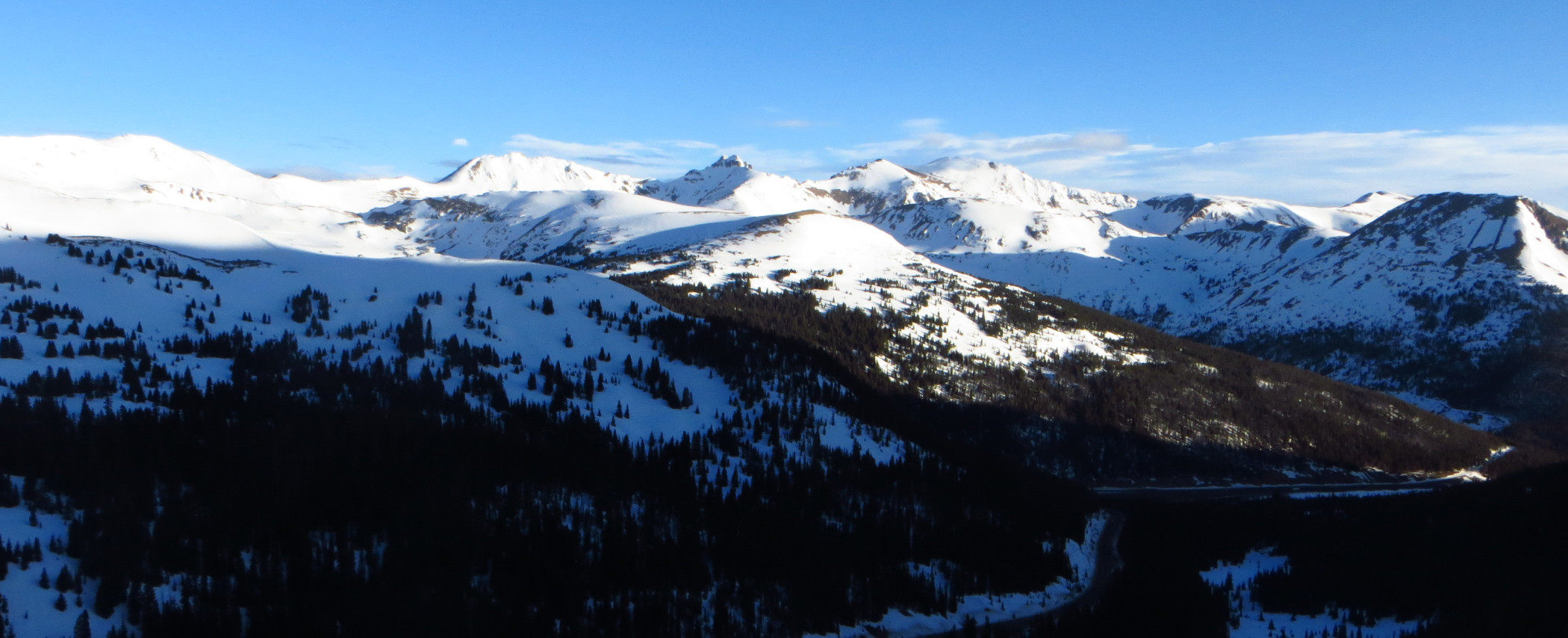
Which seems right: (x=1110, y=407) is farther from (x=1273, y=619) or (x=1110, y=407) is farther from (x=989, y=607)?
(x=1273, y=619)

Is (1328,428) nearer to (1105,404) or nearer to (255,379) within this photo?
(1105,404)

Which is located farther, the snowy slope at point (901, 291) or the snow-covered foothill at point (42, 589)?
the snowy slope at point (901, 291)

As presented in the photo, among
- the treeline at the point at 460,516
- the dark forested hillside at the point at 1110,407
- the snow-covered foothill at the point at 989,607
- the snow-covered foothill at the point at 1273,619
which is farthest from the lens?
Result: the dark forested hillside at the point at 1110,407

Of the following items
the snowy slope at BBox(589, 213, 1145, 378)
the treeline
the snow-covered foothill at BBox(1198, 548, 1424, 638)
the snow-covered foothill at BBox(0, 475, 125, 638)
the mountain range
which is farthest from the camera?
the snowy slope at BBox(589, 213, 1145, 378)

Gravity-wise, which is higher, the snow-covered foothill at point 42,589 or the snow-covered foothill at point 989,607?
the snow-covered foothill at point 42,589

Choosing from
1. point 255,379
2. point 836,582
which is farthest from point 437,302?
point 836,582

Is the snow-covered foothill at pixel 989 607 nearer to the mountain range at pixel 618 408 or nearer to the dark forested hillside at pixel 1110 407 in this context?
the mountain range at pixel 618 408

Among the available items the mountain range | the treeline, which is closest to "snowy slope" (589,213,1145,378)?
the mountain range

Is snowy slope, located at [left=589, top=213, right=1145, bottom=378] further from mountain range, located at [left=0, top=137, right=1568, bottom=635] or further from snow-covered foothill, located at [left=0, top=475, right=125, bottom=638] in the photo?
snow-covered foothill, located at [left=0, top=475, right=125, bottom=638]

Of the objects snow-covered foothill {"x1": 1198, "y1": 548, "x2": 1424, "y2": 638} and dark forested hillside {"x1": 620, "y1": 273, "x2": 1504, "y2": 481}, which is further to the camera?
dark forested hillside {"x1": 620, "y1": 273, "x2": 1504, "y2": 481}

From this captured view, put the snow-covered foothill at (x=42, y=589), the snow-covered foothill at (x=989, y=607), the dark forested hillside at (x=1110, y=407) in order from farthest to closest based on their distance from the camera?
the dark forested hillside at (x=1110, y=407), the snow-covered foothill at (x=989, y=607), the snow-covered foothill at (x=42, y=589)

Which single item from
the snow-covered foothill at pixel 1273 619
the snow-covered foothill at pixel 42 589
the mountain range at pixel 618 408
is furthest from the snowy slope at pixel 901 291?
the snow-covered foothill at pixel 42 589
